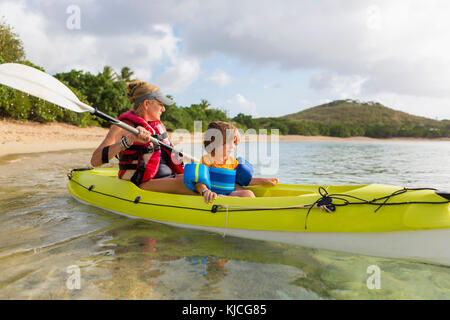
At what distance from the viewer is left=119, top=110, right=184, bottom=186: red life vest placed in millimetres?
3486

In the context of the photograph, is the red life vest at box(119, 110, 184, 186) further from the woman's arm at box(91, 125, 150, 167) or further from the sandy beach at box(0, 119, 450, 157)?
the sandy beach at box(0, 119, 450, 157)

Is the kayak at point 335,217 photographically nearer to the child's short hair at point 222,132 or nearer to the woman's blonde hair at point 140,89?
the child's short hair at point 222,132

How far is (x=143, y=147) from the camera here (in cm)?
351

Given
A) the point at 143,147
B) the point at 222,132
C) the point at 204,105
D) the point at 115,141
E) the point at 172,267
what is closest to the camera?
the point at 172,267

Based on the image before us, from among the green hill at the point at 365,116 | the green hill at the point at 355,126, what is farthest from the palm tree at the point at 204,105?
the green hill at the point at 365,116

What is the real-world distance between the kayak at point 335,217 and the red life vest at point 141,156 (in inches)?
8.5

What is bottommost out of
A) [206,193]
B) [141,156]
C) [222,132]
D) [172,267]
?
[172,267]

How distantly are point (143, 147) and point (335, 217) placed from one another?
2.12 m

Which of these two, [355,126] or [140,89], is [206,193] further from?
[355,126]

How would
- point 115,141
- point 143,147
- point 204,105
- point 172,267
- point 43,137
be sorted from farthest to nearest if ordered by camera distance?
1. point 204,105
2. point 43,137
3. point 143,147
4. point 115,141
5. point 172,267

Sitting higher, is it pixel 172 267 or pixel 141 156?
pixel 141 156

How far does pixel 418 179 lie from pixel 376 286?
7368 mm

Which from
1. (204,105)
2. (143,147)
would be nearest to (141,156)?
(143,147)
